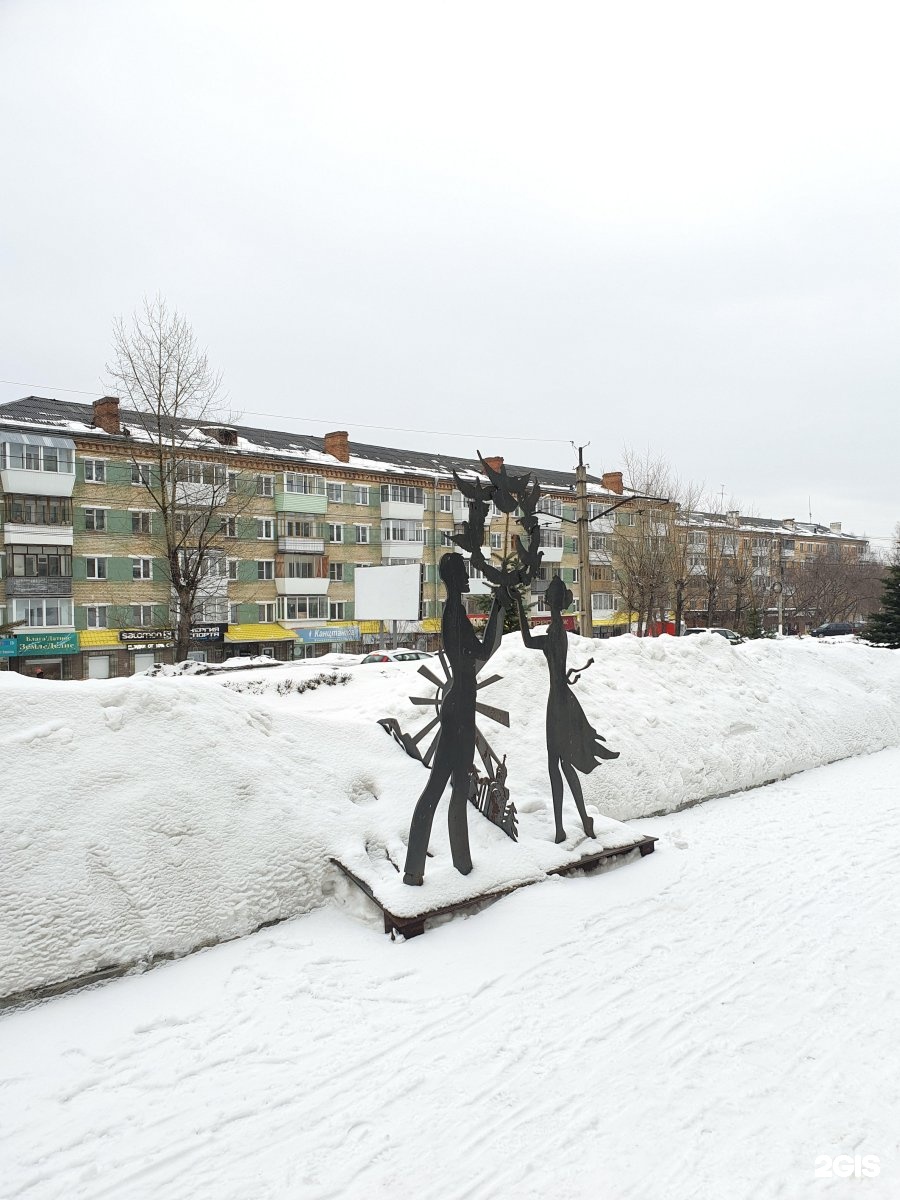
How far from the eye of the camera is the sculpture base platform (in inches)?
224

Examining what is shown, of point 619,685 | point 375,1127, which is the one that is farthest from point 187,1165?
point 619,685

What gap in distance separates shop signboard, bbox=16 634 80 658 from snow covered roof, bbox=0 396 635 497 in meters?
7.96

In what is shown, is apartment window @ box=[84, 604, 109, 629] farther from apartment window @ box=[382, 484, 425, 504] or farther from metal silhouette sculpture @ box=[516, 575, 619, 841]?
metal silhouette sculpture @ box=[516, 575, 619, 841]

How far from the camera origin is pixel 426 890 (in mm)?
5941

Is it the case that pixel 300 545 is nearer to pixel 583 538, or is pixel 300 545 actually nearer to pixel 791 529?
pixel 583 538

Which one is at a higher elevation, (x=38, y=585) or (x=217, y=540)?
(x=217, y=540)

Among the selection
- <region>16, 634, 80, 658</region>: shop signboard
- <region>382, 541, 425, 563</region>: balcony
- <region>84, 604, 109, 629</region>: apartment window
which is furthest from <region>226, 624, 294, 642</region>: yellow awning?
<region>382, 541, 425, 563</region>: balcony

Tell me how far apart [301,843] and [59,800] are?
178cm

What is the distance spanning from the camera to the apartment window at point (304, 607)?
3709cm

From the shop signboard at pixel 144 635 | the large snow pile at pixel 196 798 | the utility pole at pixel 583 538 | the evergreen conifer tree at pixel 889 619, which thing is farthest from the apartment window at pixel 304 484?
the large snow pile at pixel 196 798

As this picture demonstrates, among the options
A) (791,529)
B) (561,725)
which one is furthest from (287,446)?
(791,529)

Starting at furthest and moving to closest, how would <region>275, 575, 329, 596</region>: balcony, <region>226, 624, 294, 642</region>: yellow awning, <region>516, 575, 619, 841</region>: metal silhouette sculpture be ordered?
<region>275, 575, 329, 596</region>: balcony, <region>226, 624, 294, 642</region>: yellow awning, <region>516, 575, 619, 841</region>: metal silhouette sculpture

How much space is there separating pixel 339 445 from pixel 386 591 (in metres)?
17.1

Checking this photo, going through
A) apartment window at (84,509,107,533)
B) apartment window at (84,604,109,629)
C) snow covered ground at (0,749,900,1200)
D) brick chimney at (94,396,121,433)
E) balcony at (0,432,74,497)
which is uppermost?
brick chimney at (94,396,121,433)
